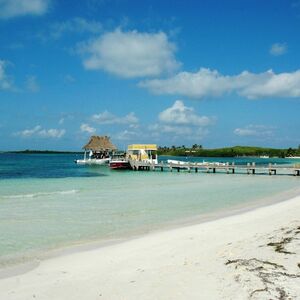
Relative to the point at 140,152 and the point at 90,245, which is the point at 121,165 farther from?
the point at 90,245

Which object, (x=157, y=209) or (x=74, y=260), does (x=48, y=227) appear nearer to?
(x=74, y=260)

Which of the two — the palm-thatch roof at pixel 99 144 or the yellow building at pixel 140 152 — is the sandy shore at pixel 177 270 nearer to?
the yellow building at pixel 140 152

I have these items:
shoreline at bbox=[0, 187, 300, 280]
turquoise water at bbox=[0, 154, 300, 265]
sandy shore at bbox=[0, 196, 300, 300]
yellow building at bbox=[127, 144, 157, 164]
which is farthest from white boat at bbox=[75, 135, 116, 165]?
sandy shore at bbox=[0, 196, 300, 300]

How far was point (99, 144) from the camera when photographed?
273 feet

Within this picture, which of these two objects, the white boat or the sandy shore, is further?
the white boat

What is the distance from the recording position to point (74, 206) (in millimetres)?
20016

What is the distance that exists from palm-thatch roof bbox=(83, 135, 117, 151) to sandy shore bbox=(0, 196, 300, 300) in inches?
2822

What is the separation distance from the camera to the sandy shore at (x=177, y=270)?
21.5 ft

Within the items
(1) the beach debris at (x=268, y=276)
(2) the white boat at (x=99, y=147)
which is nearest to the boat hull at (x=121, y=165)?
(2) the white boat at (x=99, y=147)

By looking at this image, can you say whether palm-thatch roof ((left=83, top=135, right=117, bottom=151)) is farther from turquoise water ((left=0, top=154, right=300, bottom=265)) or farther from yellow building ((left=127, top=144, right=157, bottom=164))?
turquoise water ((left=0, top=154, right=300, bottom=265))

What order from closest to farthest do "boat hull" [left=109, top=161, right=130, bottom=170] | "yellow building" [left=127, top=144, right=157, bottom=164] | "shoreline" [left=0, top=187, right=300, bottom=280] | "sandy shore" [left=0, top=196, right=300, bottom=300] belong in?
"sandy shore" [left=0, top=196, right=300, bottom=300] < "shoreline" [left=0, top=187, right=300, bottom=280] < "boat hull" [left=109, top=161, right=130, bottom=170] < "yellow building" [left=127, top=144, right=157, bottom=164]

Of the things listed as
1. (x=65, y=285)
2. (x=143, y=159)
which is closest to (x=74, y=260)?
(x=65, y=285)

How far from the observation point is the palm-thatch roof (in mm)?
82875

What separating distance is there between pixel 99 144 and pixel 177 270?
250ft
